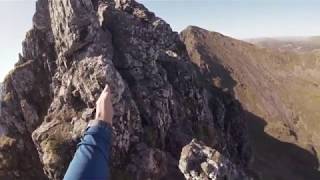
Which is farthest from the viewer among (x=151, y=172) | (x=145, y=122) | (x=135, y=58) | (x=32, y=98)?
Result: (x=32, y=98)

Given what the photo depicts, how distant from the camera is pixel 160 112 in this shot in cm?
4191

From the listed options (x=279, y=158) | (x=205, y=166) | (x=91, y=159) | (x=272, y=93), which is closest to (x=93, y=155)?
(x=91, y=159)

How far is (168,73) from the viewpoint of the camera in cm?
4744

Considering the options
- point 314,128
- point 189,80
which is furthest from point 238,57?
point 189,80

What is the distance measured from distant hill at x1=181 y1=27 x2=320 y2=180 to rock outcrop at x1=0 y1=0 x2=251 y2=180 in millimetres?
40635

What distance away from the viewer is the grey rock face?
109ft

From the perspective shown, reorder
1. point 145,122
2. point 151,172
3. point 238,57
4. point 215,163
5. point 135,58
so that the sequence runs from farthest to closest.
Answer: point 238,57, point 135,58, point 145,122, point 151,172, point 215,163

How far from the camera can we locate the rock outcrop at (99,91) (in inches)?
1531

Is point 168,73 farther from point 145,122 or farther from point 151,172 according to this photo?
point 151,172

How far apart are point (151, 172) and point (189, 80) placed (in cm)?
1343

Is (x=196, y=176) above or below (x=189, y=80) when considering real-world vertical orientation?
below

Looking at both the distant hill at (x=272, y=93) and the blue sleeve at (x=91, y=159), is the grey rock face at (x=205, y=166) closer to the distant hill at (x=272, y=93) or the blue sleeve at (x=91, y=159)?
the blue sleeve at (x=91, y=159)

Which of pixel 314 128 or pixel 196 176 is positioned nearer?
pixel 196 176

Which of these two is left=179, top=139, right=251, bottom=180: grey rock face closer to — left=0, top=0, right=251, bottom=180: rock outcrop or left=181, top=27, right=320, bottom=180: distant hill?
left=0, top=0, right=251, bottom=180: rock outcrop
